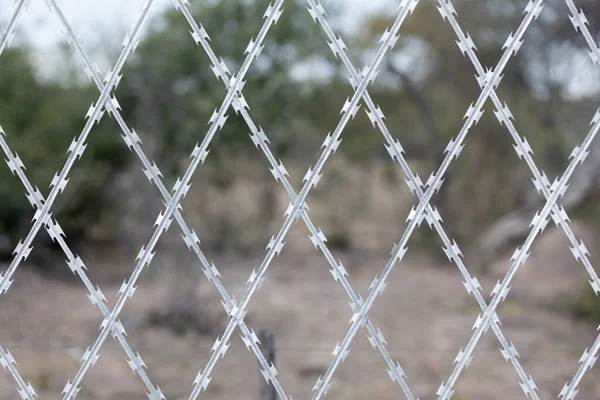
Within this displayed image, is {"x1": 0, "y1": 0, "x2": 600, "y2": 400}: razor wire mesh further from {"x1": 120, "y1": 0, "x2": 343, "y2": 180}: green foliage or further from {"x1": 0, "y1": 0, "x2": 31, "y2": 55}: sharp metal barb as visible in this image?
{"x1": 120, "y1": 0, "x2": 343, "y2": 180}: green foliage

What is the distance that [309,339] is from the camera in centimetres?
478

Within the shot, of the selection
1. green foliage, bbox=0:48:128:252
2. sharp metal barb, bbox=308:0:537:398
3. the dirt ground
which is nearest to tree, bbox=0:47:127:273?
green foliage, bbox=0:48:128:252

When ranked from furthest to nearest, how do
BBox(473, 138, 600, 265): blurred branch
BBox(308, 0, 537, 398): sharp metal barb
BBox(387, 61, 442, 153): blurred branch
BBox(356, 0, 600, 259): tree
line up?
Answer: 1. BBox(387, 61, 442, 153): blurred branch
2. BBox(356, 0, 600, 259): tree
3. BBox(473, 138, 600, 265): blurred branch
4. BBox(308, 0, 537, 398): sharp metal barb

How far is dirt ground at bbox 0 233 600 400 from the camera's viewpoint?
3.71 metres

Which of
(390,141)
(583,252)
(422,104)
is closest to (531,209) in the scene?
(422,104)

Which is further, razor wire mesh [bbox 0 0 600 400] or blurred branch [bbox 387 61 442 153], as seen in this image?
blurred branch [bbox 387 61 442 153]

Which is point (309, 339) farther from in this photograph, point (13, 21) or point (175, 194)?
point (13, 21)

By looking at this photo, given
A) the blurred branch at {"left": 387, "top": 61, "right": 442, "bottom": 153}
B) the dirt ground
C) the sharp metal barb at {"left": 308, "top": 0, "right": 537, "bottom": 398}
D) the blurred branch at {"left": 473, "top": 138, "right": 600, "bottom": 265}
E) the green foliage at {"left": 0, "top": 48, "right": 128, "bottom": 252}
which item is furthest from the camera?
the blurred branch at {"left": 387, "top": 61, "right": 442, "bottom": 153}

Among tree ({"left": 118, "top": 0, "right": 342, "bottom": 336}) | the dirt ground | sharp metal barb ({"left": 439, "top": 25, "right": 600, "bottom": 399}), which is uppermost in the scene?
tree ({"left": 118, "top": 0, "right": 342, "bottom": 336})

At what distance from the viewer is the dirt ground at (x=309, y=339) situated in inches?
146

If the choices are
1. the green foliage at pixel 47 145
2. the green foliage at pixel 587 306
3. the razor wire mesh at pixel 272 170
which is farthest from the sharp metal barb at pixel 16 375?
the green foliage at pixel 587 306

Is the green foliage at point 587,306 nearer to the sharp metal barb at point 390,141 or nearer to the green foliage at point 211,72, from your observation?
the green foliage at point 211,72

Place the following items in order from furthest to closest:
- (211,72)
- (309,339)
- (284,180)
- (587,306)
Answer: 1. (211,72)
2. (587,306)
3. (309,339)
4. (284,180)

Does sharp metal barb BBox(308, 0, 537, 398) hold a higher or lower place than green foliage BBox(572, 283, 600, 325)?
lower
